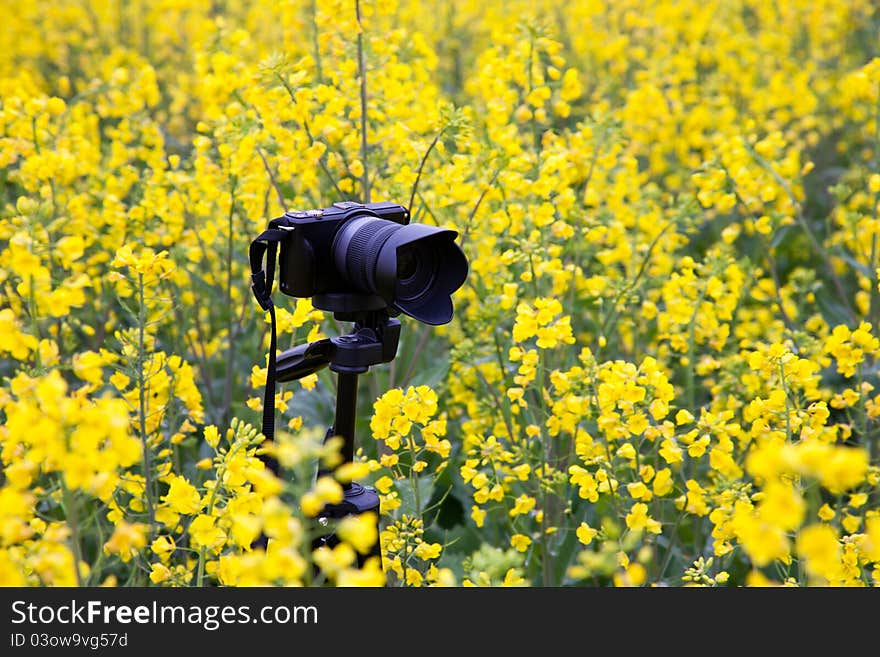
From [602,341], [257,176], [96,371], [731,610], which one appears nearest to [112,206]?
[257,176]

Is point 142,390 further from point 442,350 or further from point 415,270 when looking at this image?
point 442,350

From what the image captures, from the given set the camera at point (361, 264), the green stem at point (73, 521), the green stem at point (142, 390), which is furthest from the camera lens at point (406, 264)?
the green stem at point (73, 521)

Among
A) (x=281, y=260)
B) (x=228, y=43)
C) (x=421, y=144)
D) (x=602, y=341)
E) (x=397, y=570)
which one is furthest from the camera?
(x=228, y=43)

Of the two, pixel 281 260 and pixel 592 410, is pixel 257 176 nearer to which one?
pixel 281 260

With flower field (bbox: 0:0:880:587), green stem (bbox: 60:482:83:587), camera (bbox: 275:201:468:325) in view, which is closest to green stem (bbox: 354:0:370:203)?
flower field (bbox: 0:0:880:587)

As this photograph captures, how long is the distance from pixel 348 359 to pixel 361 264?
186mm

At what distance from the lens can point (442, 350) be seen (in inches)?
153

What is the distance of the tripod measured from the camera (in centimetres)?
184

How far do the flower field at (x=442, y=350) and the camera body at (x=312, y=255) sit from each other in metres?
0.25

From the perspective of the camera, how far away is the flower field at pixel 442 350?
146cm

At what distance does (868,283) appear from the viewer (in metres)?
2.92

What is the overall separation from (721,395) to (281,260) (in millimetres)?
1525

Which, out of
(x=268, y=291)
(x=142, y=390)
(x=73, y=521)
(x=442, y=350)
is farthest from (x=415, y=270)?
(x=442, y=350)

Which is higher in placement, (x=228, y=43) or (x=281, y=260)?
(x=228, y=43)
